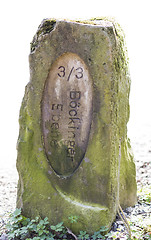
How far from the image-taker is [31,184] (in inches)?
126

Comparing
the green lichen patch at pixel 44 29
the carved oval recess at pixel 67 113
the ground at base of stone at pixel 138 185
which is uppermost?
the green lichen patch at pixel 44 29

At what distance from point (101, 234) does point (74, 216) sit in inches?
12.3

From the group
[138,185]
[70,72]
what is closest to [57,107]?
[70,72]

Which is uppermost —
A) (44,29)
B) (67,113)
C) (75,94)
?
(44,29)

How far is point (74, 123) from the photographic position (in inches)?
125

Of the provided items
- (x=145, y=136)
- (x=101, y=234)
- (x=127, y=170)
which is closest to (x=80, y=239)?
(x=101, y=234)

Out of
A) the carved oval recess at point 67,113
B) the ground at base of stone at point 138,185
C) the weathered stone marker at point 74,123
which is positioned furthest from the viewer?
the ground at base of stone at point 138,185

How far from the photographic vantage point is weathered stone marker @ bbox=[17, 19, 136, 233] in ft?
9.68

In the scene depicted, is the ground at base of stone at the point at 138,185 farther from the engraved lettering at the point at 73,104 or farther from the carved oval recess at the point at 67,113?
the engraved lettering at the point at 73,104

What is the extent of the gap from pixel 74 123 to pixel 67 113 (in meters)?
0.13

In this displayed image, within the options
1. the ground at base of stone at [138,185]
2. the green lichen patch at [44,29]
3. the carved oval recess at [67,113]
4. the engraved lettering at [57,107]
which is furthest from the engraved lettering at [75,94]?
the ground at base of stone at [138,185]

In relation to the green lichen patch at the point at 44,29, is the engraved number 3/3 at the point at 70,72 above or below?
below

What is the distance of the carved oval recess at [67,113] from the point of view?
10.1ft

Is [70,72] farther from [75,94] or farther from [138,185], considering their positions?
[138,185]
